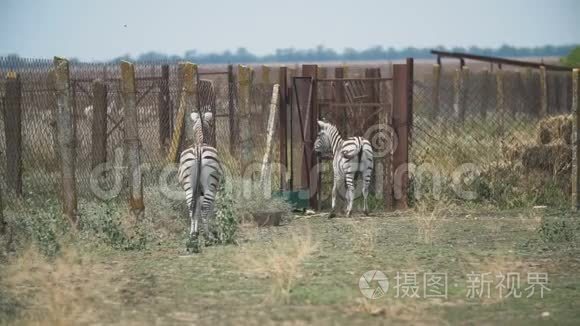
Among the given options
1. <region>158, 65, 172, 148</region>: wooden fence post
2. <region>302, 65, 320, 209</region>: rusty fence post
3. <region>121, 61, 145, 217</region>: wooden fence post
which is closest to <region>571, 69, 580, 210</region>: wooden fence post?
<region>302, 65, 320, 209</region>: rusty fence post

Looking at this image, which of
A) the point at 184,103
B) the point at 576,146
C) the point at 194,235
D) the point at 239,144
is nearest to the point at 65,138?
the point at 194,235

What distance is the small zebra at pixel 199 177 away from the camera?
14.1 meters

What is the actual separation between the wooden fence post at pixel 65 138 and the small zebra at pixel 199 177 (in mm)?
1466

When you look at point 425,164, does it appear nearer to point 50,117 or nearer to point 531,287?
point 50,117

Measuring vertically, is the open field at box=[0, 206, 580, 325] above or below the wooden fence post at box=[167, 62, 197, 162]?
below

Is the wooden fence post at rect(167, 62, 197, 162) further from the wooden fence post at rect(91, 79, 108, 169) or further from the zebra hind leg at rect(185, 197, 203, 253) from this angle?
the zebra hind leg at rect(185, 197, 203, 253)

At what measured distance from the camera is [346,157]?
18.3m

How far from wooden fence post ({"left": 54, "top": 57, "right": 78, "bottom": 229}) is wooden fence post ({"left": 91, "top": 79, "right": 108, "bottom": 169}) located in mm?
3561

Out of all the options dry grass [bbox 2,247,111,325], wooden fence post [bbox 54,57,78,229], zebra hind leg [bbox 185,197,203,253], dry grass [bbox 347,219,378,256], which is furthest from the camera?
wooden fence post [bbox 54,57,78,229]

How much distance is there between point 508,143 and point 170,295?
10982mm

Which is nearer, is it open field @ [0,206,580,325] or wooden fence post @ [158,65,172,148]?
open field @ [0,206,580,325]

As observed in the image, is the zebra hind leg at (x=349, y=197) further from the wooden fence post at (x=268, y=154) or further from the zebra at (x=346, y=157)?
the wooden fence post at (x=268, y=154)

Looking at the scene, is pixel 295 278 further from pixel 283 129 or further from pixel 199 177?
pixel 283 129

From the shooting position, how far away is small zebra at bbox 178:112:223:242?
14.1 metres
